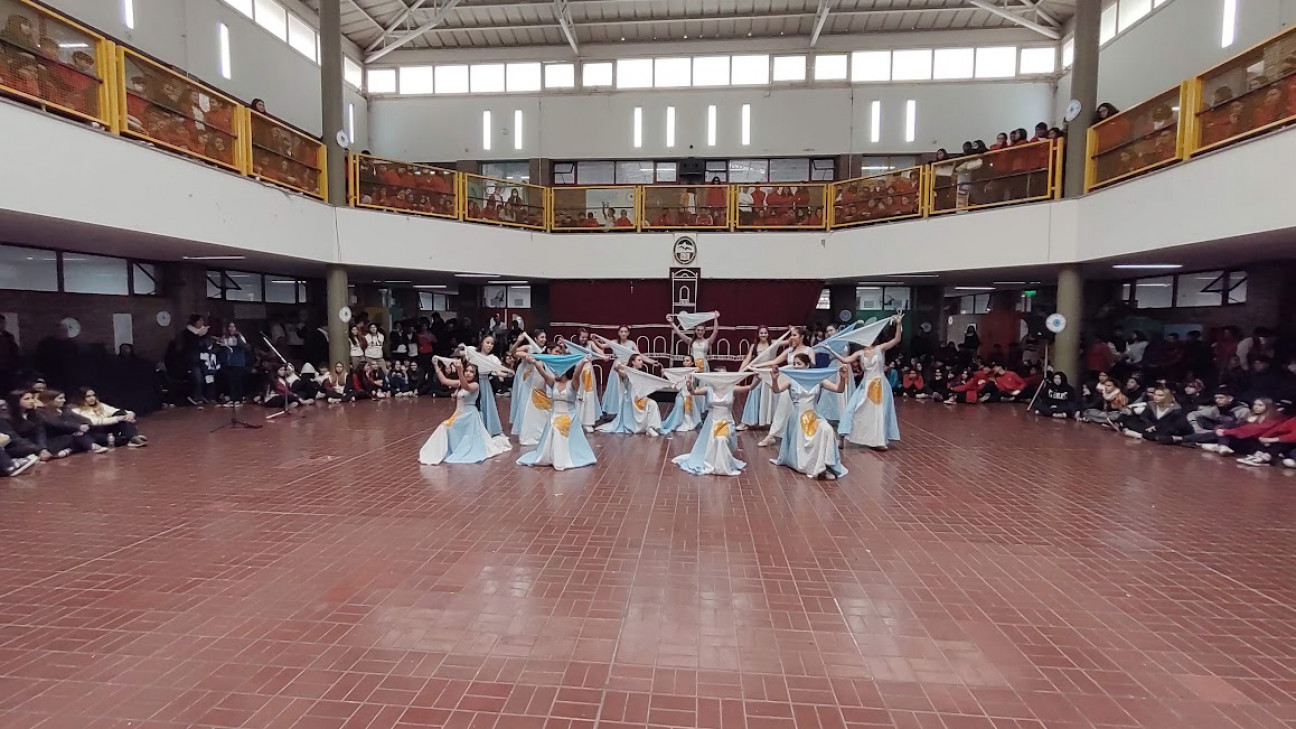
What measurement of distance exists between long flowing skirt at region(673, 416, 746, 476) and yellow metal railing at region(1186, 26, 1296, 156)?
8092mm

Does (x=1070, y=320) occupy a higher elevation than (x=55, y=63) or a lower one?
lower

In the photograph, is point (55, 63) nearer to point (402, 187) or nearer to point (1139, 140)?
point (402, 187)

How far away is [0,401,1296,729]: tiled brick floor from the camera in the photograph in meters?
3.30

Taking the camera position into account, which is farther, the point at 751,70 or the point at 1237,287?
the point at 751,70

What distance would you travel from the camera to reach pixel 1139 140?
10812 mm

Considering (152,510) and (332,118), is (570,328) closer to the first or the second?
(332,118)

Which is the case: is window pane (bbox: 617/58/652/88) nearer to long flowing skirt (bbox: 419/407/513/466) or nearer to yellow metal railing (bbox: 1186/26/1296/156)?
yellow metal railing (bbox: 1186/26/1296/156)

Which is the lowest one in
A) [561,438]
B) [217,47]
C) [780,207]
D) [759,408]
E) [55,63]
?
[759,408]

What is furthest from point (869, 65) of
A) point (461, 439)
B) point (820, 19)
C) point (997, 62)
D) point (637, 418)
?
point (461, 439)

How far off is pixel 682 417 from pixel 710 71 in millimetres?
14735

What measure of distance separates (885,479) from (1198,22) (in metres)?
14.3

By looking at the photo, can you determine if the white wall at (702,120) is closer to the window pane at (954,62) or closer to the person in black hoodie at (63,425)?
the window pane at (954,62)

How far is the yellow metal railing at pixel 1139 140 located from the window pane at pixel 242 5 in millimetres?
20077

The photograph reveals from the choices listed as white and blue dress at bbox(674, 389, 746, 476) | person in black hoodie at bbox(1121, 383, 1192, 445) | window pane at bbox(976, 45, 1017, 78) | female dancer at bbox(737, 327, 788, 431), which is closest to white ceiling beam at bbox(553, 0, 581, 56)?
female dancer at bbox(737, 327, 788, 431)
